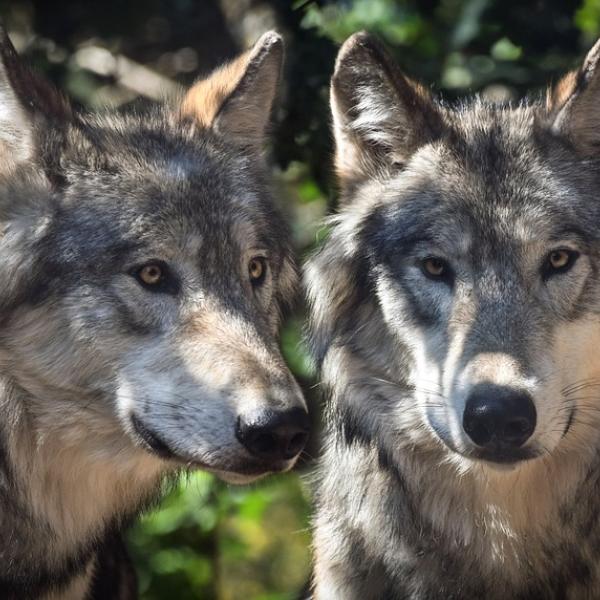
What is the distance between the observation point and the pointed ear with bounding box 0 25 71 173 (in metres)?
3.86

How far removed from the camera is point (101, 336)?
388 cm

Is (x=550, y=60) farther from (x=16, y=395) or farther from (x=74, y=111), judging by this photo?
(x=16, y=395)

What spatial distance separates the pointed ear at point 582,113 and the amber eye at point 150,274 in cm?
152

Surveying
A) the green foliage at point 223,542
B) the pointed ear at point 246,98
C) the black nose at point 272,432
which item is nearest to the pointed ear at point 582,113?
the pointed ear at point 246,98

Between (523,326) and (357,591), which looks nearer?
(523,326)

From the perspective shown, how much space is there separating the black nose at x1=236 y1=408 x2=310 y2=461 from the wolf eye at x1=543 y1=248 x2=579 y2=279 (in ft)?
3.23

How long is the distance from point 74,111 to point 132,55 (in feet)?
13.0

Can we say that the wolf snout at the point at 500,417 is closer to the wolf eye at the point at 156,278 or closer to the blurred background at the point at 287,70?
the wolf eye at the point at 156,278

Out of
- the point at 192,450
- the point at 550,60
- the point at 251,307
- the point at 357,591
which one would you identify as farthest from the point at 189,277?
→ the point at 550,60

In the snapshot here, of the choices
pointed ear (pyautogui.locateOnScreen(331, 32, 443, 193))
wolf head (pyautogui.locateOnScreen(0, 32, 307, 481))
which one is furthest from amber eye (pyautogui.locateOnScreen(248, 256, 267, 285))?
pointed ear (pyautogui.locateOnScreen(331, 32, 443, 193))

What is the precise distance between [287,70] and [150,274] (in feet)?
6.91

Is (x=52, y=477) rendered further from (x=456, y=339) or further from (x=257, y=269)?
(x=456, y=339)

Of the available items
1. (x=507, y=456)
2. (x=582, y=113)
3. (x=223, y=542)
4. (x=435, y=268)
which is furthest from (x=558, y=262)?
(x=223, y=542)

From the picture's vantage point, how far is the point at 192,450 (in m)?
3.76
